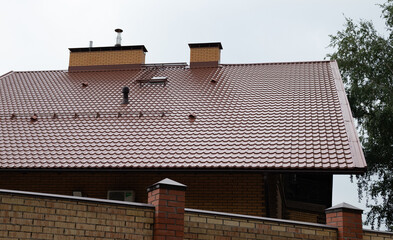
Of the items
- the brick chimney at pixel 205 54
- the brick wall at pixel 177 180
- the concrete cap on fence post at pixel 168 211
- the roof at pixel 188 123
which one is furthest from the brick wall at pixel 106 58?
the concrete cap on fence post at pixel 168 211

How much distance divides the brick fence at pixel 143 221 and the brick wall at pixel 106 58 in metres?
11.4

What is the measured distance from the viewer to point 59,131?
38.1 feet

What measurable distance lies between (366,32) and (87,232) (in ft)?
54.3

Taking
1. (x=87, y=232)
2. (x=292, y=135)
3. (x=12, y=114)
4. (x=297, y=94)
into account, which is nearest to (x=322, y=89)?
(x=297, y=94)

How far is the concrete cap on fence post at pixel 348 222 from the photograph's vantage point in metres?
7.44

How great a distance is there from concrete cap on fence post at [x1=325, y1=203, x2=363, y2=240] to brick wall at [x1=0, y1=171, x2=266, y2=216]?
2.35 meters

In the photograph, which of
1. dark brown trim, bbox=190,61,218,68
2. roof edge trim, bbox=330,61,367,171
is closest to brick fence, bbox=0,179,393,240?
roof edge trim, bbox=330,61,367,171

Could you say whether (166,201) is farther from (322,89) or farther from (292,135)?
(322,89)

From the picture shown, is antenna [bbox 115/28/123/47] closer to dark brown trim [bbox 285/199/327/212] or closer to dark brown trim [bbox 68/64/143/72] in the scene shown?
dark brown trim [bbox 68/64/143/72]

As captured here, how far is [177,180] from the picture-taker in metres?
10.4

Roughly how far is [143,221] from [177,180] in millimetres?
3917

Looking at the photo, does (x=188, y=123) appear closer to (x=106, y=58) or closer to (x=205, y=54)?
(x=205, y=54)

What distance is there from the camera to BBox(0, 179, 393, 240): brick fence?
5.80 m

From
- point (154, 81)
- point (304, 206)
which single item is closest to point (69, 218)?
point (154, 81)
